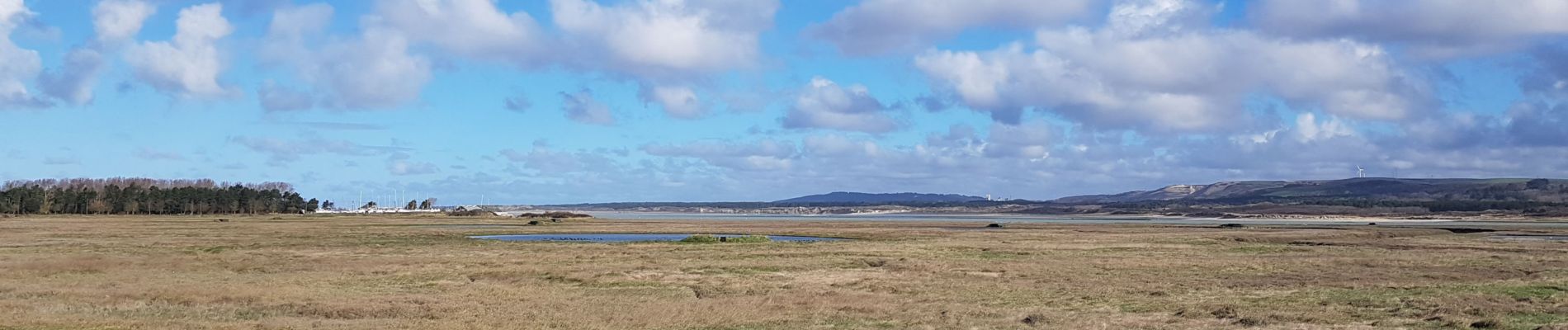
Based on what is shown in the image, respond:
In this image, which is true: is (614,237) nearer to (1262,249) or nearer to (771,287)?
(1262,249)

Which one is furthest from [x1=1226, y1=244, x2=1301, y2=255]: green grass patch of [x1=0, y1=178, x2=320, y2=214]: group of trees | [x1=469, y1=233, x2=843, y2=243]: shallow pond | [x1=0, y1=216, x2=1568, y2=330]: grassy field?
[x1=0, y1=178, x2=320, y2=214]: group of trees

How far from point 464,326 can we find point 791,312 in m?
6.80

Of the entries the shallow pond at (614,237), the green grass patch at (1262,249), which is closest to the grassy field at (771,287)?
the green grass patch at (1262,249)

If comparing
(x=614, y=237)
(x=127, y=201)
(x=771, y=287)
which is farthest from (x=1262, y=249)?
(x=127, y=201)

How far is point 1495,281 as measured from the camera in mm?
33625

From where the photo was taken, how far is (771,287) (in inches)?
1267

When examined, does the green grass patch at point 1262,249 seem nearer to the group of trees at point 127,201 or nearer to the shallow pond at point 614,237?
the shallow pond at point 614,237

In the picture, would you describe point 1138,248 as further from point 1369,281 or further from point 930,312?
point 930,312

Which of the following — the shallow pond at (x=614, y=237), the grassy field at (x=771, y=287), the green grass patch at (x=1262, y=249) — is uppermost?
the shallow pond at (x=614, y=237)

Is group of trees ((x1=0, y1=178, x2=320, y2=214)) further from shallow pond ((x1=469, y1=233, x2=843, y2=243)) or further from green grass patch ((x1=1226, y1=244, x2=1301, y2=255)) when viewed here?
green grass patch ((x1=1226, y1=244, x2=1301, y2=255))

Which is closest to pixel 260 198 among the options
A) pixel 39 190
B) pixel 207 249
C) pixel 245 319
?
pixel 39 190

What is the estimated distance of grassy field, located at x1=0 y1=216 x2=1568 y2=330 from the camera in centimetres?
2264

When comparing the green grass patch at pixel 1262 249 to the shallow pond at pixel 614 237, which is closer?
the green grass patch at pixel 1262 249

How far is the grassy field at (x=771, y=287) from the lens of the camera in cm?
2264
